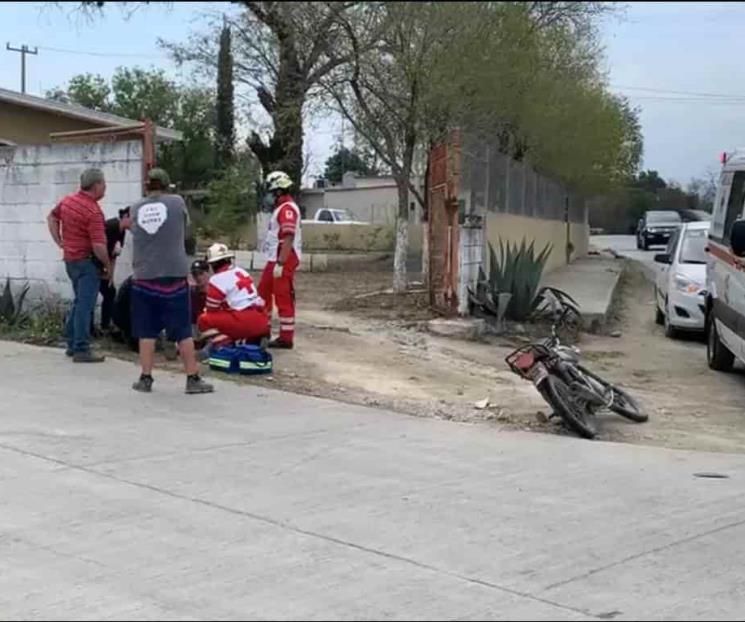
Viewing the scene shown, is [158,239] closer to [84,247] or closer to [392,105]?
[84,247]

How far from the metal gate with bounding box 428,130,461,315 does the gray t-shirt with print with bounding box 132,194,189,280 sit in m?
5.27

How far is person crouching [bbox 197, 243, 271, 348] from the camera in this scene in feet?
32.8

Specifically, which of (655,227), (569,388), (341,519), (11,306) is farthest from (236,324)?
(655,227)

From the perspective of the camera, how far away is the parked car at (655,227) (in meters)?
38.8

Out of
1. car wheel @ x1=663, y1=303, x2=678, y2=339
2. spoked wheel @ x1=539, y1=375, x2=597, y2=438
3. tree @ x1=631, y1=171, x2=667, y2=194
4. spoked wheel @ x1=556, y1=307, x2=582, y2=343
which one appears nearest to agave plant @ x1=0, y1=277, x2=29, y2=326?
spoked wheel @ x1=556, y1=307, x2=582, y2=343

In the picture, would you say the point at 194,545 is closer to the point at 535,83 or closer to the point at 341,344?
the point at 341,344

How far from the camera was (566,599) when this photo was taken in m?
4.98

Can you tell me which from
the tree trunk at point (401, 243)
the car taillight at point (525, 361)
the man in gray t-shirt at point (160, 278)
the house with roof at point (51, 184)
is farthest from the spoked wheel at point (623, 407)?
the tree trunk at point (401, 243)

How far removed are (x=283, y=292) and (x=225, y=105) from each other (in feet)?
41.2

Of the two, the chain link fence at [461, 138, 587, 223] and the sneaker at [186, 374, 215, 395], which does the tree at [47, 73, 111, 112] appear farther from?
the sneaker at [186, 374, 215, 395]

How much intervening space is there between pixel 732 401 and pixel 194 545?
6.36 metres

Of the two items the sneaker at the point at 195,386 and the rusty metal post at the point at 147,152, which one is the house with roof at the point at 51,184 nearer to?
the rusty metal post at the point at 147,152

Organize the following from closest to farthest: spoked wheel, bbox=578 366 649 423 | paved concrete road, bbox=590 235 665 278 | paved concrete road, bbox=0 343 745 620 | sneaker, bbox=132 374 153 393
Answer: paved concrete road, bbox=0 343 745 620, spoked wheel, bbox=578 366 649 423, sneaker, bbox=132 374 153 393, paved concrete road, bbox=590 235 665 278

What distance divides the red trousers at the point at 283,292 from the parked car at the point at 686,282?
5.43 metres
